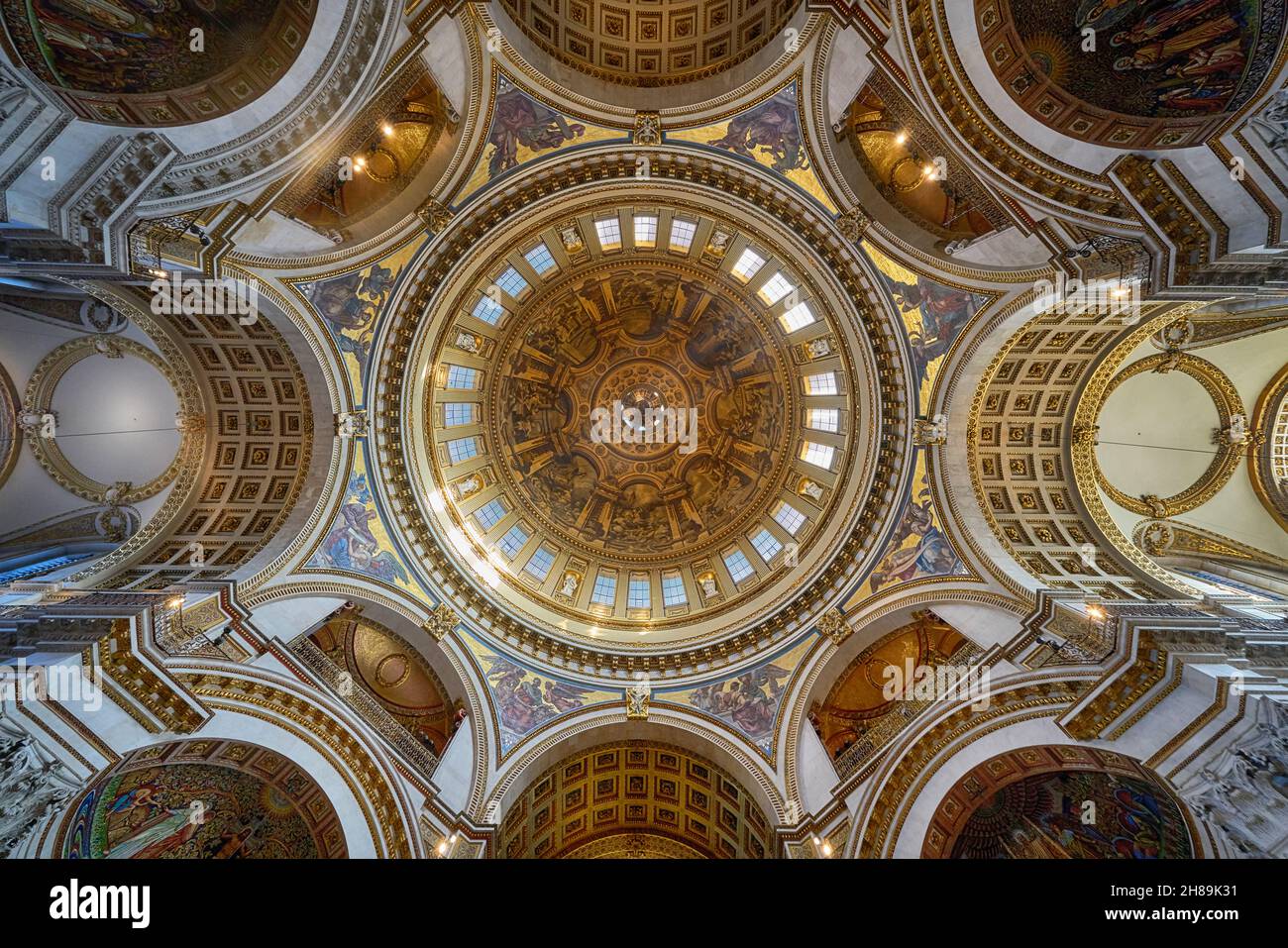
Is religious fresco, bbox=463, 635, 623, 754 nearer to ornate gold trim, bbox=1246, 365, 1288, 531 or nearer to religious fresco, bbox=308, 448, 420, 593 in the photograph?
religious fresco, bbox=308, 448, 420, 593

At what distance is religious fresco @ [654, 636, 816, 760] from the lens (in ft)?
60.6

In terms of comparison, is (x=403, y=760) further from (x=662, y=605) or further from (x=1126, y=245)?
(x=1126, y=245)

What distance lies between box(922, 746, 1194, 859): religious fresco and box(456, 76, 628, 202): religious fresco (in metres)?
21.8

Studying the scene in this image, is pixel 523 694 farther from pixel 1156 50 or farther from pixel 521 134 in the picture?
pixel 1156 50

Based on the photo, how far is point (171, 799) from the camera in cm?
1393

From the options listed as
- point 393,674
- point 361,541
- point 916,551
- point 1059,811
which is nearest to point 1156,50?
point 916,551

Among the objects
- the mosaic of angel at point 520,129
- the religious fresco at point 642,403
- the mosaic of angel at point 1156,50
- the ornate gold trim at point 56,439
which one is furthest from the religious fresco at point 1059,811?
the ornate gold trim at point 56,439

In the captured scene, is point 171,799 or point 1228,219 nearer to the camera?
point 1228,219

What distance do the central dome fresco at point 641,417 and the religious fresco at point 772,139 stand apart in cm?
162

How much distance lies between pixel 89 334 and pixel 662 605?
23964 millimetres

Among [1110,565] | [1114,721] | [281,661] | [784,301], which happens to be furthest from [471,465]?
[1110,565]

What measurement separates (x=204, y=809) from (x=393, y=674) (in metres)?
5.76

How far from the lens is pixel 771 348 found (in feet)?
78.2

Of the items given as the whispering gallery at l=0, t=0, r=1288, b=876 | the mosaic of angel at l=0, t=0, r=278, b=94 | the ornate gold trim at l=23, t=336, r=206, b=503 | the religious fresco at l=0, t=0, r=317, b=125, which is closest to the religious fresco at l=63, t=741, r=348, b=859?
the whispering gallery at l=0, t=0, r=1288, b=876
